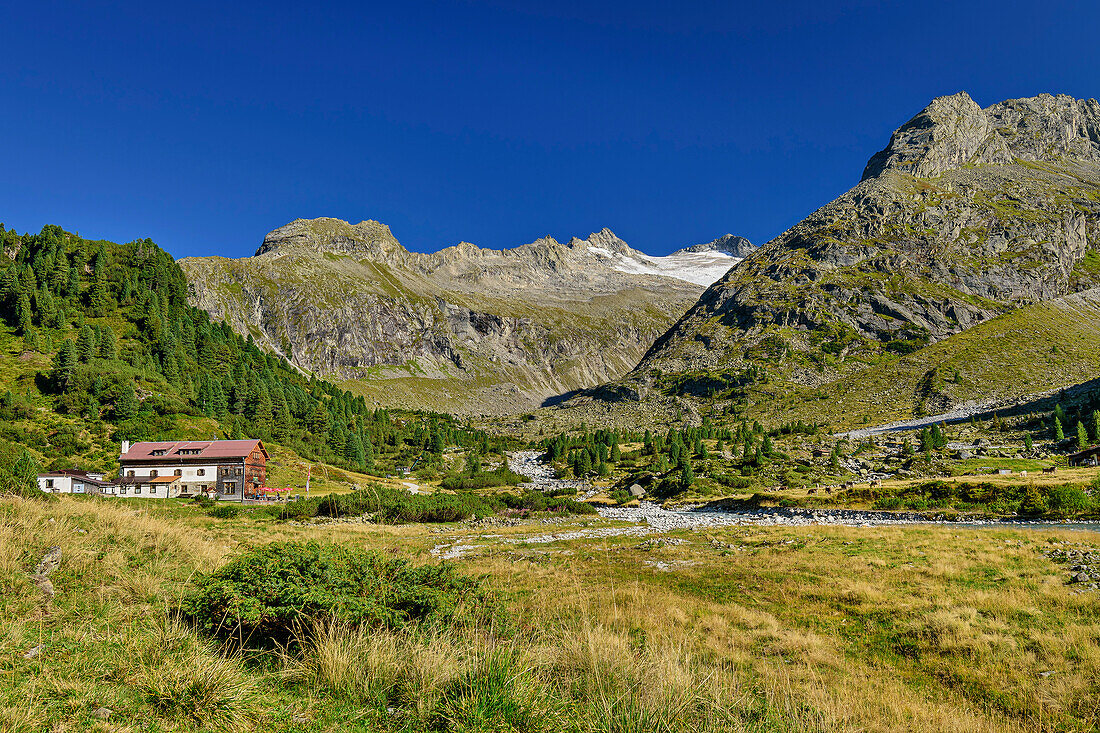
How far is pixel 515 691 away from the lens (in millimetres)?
6121

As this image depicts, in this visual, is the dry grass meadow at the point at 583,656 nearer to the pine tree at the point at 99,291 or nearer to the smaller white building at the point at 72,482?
the smaller white building at the point at 72,482

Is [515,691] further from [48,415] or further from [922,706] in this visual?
[48,415]

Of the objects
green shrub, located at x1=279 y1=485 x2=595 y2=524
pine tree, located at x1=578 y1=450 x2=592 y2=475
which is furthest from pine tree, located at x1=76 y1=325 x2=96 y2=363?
pine tree, located at x1=578 y1=450 x2=592 y2=475

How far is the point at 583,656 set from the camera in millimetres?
7469

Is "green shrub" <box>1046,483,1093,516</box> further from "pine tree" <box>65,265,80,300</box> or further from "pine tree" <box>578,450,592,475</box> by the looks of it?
"pine tree" <box>65,265,80,300</box>

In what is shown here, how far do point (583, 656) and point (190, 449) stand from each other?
72.3 m

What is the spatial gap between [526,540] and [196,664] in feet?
A: 108

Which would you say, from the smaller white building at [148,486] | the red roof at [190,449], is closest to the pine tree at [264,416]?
the red roof at [190,449]

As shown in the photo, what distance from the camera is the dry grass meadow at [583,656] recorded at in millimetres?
5836

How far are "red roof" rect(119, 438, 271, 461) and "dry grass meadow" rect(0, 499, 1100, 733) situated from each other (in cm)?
5444

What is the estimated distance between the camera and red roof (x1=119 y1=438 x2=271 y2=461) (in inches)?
2473

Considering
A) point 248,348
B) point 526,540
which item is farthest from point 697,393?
point 526,540

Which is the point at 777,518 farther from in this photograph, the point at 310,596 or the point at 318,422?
the point at 318,422

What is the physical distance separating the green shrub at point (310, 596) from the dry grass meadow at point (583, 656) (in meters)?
0.38
